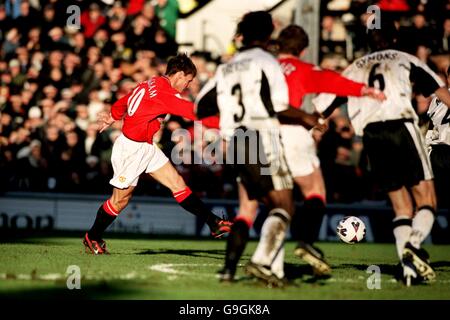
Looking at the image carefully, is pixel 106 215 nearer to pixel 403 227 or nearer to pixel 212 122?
pixel 212 122

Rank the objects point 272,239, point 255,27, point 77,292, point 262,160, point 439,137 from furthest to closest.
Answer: point 439,137
point 255,27
point 262,160
point 272,239
point 77,292

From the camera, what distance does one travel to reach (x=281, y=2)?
2220 centimetres

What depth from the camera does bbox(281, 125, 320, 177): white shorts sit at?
8.97 meters

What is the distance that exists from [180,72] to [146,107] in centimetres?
55

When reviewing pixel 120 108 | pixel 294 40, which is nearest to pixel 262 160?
pixel 294 40

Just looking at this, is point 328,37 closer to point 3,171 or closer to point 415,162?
point 3,171

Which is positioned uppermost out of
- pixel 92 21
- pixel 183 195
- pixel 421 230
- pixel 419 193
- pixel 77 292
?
pixel 92 21

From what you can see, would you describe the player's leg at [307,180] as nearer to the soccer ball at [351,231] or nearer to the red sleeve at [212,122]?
the red sleeve at [212,122]

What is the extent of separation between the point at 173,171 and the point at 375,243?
671cm

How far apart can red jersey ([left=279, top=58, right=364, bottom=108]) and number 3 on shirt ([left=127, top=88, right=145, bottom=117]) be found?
240 centimetres

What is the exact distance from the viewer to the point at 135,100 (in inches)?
436

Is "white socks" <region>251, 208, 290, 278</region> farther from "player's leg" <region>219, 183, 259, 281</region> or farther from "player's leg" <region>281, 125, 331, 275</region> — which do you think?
"player's leg" <region>281, 125, 331, 275</region>

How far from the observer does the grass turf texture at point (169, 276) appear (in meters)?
7.90

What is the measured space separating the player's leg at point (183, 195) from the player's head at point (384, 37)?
Result: 3.12 meters
